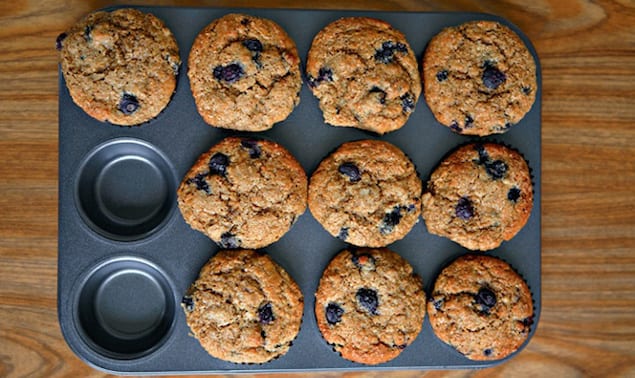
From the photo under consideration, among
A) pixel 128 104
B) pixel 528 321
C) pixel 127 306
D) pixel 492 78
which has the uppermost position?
pixel 492 78

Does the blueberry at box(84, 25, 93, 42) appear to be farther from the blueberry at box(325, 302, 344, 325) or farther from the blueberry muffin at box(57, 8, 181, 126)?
the blueberry at box(325, 302, 344, 325)

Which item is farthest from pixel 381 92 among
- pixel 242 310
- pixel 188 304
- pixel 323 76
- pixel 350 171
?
pixel 188 304

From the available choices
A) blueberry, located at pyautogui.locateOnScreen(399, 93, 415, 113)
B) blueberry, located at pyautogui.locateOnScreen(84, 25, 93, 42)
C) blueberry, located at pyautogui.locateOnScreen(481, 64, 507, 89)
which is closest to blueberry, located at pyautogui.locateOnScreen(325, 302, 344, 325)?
blueberry, located at pyautogui.locateOnScreen(399, 93, 415, 113)

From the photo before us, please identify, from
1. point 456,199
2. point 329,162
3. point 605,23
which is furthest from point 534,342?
point 605,23

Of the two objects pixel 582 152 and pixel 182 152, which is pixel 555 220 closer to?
pixel 582 152

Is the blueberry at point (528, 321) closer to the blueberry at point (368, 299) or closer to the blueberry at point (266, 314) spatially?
the blueberry at point (368, 299)

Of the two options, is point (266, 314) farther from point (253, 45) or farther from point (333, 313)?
point (253, 45)

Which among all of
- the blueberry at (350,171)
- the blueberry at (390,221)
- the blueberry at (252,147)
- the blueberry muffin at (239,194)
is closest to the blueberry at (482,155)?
the blueberry at (390,221)

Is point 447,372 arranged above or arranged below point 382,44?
below
